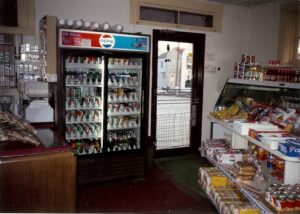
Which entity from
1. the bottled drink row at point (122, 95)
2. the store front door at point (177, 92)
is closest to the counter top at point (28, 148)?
the bottled drink row at point (122, 95)

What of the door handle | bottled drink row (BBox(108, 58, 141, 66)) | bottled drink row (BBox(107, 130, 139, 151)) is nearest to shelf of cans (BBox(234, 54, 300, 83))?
the door handle

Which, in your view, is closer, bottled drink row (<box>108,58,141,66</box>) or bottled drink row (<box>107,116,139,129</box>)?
bottled drink row (<box>108,58,141,66</box>)

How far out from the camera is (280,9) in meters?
6.31

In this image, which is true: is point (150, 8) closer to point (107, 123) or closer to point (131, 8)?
point (131, 8)

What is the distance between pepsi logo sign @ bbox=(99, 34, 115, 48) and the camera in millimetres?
4066

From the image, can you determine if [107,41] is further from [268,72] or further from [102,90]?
[268,72]

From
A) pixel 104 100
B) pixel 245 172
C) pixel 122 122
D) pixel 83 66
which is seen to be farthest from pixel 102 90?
pixel 245 172

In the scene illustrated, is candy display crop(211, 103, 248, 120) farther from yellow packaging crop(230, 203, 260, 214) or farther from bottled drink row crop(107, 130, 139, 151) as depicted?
bottled drink row crop(107, 130, 139, 151)

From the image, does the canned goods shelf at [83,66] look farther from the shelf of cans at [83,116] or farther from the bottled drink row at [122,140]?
the bottled drink row at [122,140]

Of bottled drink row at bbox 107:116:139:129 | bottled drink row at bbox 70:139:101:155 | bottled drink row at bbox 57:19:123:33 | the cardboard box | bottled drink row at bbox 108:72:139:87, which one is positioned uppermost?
bottled drink row at bbox 57:19:123:33

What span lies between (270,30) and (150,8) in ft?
9.22

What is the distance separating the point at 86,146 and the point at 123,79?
3.80ft

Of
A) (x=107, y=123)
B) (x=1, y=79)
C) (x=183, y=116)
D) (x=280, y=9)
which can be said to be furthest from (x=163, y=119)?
(x=280, y=9)

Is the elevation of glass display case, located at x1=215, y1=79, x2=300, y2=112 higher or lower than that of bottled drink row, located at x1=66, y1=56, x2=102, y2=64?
lower
